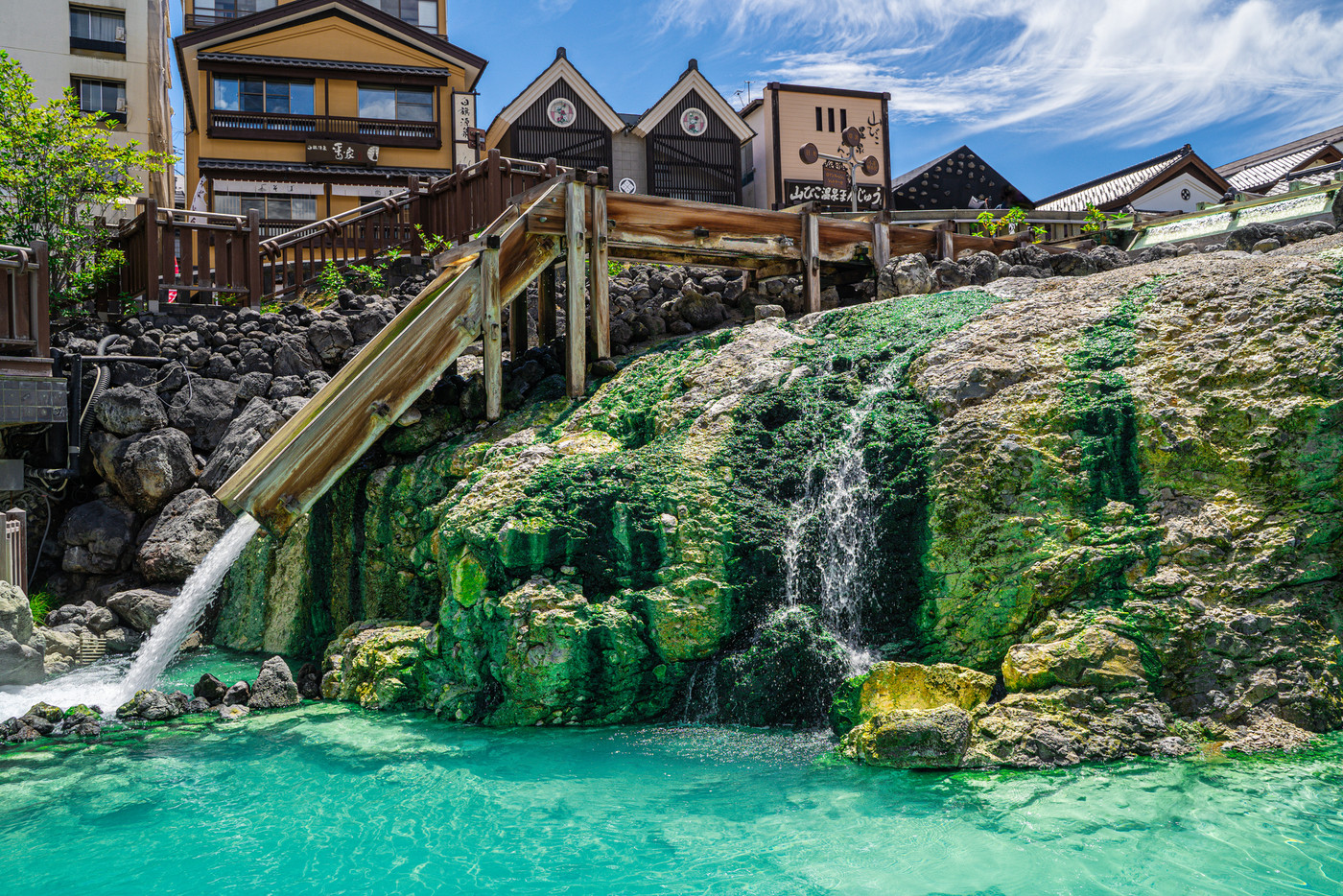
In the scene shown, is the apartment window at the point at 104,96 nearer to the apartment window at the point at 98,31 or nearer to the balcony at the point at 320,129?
the apartment window at the point at 98,31

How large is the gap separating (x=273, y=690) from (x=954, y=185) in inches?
1161

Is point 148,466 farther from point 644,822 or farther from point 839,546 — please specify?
point 644,822

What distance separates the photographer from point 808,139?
31953mm

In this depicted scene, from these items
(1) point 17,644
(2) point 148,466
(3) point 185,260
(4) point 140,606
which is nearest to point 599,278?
(2) point 148,466

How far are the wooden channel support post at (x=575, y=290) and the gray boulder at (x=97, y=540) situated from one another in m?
6.47

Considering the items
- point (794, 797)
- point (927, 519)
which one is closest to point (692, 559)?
point (927, 519)

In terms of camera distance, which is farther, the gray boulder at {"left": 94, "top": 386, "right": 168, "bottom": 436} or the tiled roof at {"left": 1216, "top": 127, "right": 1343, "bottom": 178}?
the tiled roof at {"left": 1216, "top": 127, "right": 1343, "bottom": 178}

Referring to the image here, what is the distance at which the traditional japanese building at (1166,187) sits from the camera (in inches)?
1118

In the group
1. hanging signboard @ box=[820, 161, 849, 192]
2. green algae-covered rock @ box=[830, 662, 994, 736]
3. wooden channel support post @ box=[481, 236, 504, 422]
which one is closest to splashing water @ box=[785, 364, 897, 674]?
green algae-covered rock @ box=[830, 662, 994, 736]

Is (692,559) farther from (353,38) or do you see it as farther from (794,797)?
(353,38)

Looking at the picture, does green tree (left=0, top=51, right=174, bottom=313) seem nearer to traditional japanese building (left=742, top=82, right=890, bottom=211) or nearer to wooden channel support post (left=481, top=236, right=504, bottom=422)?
wooden channel support post (left=481, top=236, right=504, bottom=422)

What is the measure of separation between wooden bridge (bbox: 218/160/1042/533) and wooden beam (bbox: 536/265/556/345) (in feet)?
0.05

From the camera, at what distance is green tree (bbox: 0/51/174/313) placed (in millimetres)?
15031

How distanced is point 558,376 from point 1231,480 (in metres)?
7.12
